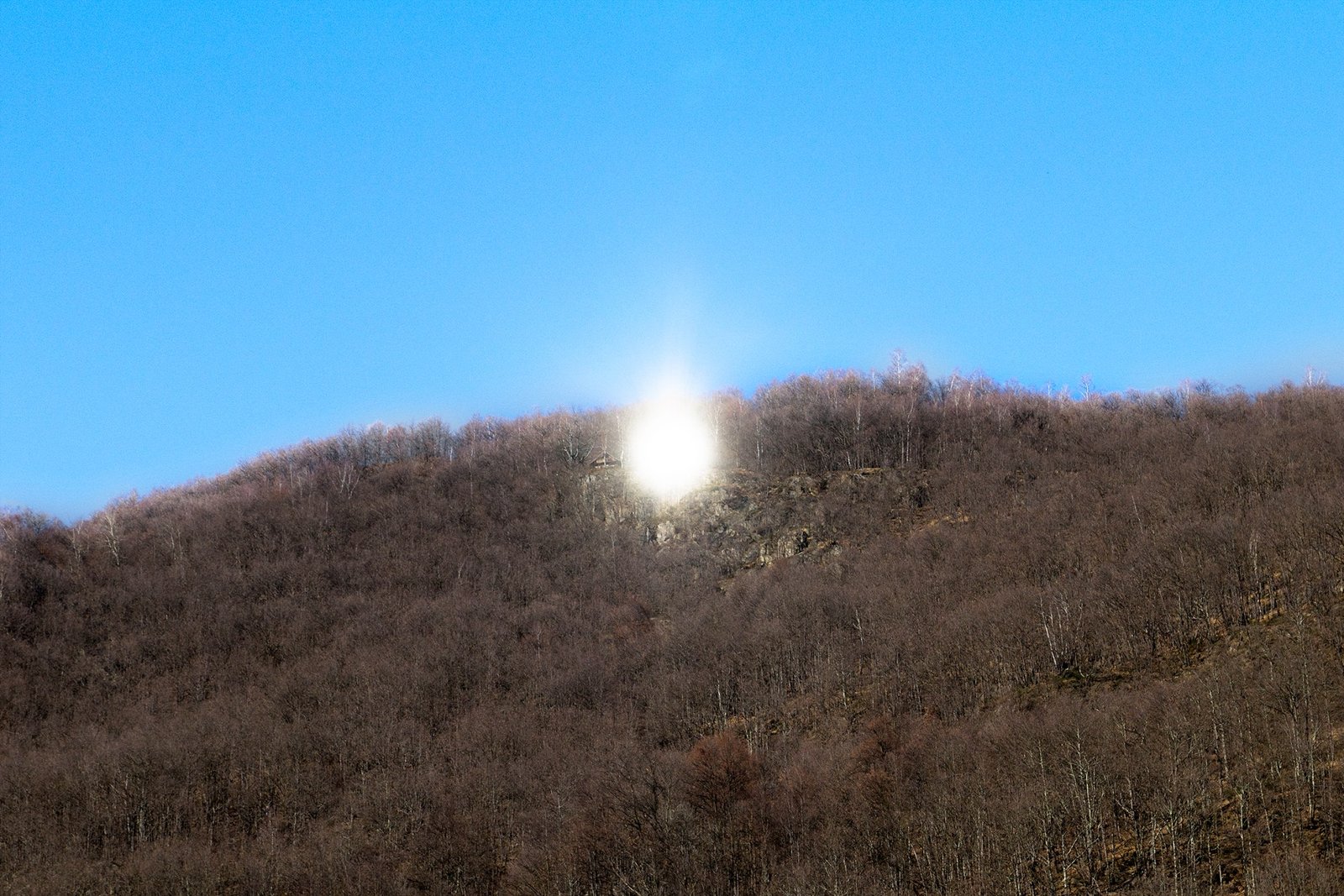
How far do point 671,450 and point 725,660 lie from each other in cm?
4145

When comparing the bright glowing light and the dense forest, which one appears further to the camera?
the bright glowing light

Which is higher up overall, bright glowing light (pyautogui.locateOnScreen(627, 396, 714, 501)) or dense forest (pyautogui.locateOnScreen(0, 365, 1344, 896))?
bright glowing light (pyautogui.locateOnScreen(627, 396, 714, 501))

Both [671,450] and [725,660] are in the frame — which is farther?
[671,450]

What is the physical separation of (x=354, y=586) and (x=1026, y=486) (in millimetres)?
77595

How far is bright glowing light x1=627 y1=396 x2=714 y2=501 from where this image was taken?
130 m

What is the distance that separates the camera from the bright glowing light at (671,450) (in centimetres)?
13012

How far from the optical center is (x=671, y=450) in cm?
13538

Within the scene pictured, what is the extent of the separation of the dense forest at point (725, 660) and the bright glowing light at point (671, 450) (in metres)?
2.53

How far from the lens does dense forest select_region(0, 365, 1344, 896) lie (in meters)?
61.8

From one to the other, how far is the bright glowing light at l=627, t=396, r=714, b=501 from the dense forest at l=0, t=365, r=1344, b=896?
253 cm

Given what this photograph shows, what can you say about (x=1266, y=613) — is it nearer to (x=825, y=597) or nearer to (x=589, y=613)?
(x=825, y=597)

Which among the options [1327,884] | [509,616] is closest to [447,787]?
[509,616]

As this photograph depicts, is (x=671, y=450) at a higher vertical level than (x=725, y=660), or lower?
higher

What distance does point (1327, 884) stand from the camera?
46.4 meters
